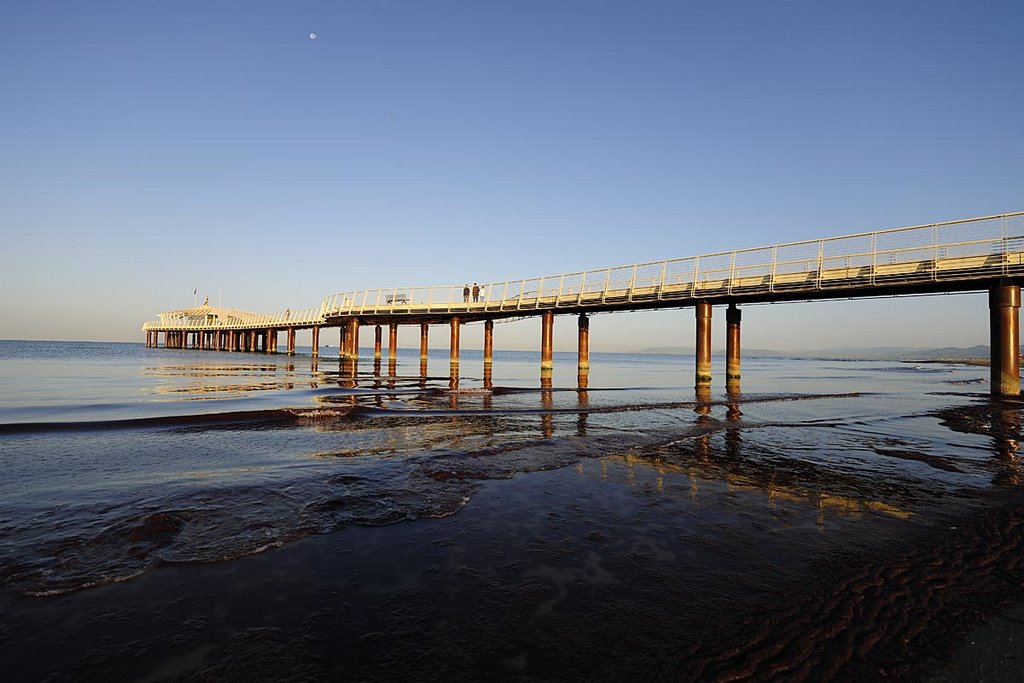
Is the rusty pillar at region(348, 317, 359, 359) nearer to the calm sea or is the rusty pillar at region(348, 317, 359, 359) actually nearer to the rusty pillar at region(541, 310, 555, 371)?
the rusty pillar at region(541, 310, 555, 371)

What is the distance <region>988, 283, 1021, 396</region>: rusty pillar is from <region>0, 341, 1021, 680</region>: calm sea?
11081 millimetres

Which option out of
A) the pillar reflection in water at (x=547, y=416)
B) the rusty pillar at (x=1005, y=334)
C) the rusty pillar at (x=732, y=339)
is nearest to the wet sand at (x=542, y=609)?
the pillar reflection in water at (x=547, y=416)

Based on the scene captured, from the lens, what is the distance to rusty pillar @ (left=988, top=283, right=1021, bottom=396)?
1834 centimetres

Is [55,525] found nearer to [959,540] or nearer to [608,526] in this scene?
[608,526]

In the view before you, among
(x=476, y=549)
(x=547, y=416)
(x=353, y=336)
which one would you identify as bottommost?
(x=547, y=416)

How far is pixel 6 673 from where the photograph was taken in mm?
2840

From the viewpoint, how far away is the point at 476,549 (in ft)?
15.7

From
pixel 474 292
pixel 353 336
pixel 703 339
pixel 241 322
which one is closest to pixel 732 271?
pixel 703 339

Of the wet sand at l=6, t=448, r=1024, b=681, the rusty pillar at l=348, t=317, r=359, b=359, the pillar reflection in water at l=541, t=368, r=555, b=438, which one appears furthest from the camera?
the rusty pillar at l=348, t=317, r=359, b=359

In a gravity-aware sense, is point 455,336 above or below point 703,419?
above

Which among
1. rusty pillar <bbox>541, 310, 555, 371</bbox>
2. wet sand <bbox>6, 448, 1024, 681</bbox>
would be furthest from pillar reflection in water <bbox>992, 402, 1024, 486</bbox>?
rusty pillar <bbox>541, 310, 555, 371</bbox>

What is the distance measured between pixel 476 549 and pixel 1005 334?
2365cm

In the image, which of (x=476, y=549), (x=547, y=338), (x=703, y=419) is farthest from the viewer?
(x=547, y=338)

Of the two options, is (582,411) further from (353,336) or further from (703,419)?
(353,336)
